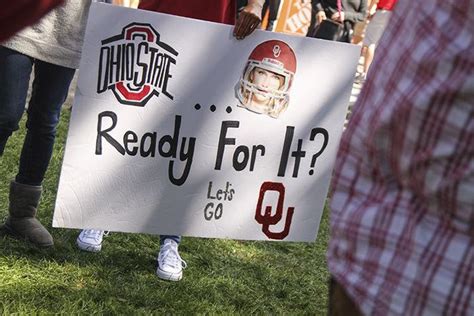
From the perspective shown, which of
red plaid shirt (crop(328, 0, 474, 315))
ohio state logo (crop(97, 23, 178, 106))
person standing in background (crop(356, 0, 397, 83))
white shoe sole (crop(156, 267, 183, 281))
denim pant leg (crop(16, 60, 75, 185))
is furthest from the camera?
person standing in background (crop(356, 0, 397, 83))

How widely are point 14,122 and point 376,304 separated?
80.4 inches

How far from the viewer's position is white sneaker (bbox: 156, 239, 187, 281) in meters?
→ 3.02

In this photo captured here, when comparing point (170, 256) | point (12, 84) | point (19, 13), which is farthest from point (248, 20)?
point (19, 13)

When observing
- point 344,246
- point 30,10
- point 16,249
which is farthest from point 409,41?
point 16,249

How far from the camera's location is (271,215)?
2941mm

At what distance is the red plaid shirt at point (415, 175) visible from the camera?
105 centimetres

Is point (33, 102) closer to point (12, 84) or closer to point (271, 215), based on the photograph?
point (12, 84)

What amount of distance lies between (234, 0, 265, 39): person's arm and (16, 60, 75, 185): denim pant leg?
2.01ft

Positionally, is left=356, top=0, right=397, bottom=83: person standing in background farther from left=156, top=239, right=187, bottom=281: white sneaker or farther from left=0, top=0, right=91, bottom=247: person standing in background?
left=0, top=0, right=91, bottom=247: person standing in background

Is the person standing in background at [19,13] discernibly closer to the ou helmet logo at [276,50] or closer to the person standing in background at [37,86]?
the person standing in background at [37,86]

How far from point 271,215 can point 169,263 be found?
0.42 m

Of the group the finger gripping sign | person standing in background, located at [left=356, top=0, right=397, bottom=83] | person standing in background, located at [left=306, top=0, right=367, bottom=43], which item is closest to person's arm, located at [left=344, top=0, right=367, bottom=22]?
person standing in background, located at [left=306, top=0, right=367, bottom=43]

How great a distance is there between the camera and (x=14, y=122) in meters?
2.89

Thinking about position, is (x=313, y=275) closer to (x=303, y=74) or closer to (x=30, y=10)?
(x=303, y=74)
